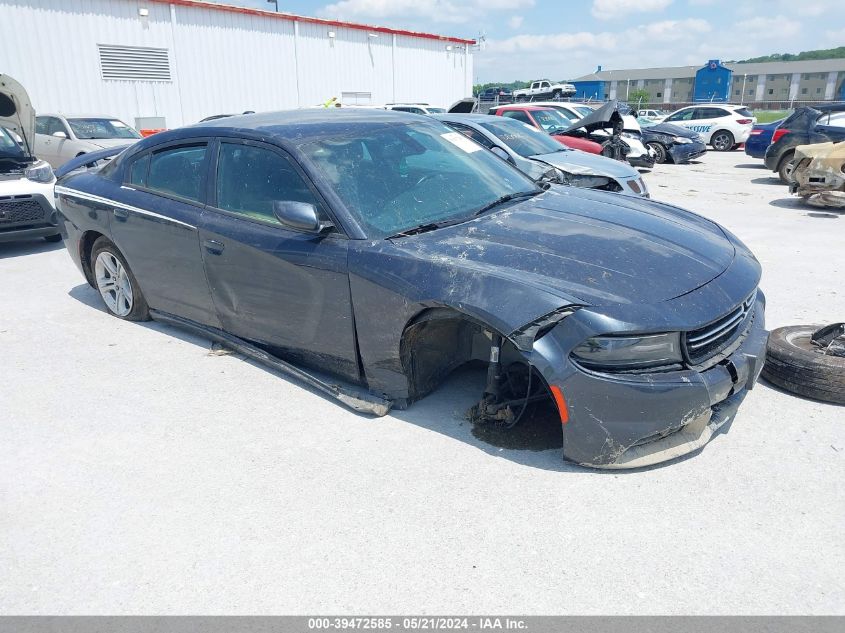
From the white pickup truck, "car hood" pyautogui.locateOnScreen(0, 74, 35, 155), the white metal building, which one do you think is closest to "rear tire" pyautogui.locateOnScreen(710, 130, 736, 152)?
the white metal building

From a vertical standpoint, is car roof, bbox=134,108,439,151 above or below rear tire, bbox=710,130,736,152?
above

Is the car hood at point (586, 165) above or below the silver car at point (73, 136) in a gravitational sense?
below

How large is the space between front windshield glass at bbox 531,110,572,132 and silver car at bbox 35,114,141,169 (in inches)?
339

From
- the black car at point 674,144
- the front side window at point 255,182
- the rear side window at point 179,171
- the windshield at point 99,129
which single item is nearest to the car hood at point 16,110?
the rear side window at point 179,171

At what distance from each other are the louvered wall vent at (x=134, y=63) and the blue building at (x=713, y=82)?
124ft

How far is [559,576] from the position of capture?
2447mm

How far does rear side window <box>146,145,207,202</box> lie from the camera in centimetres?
432

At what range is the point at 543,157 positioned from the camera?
9.23 m

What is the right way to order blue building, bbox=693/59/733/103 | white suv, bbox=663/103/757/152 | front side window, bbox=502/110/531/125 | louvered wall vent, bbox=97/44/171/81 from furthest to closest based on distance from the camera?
blue building, bbox=693/59/733/103 < white suv, bbox=663/103/757/152 < louvered wall vent, bbox=97/44/171/81 < front side window, bbox=502/110/531/125

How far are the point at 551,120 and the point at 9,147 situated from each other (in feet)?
34.1

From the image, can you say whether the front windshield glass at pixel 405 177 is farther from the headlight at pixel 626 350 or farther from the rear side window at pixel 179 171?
the headlight at pixel 626 350

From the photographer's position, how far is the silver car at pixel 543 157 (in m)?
8.55

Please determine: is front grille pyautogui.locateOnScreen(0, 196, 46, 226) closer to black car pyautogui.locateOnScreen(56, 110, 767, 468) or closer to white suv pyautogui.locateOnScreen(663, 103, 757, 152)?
black car pyautogui.locateOnScreen(56, 110, 767, 468)
